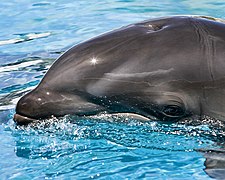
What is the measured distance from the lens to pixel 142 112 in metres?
5.48

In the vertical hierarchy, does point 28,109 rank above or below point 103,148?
above

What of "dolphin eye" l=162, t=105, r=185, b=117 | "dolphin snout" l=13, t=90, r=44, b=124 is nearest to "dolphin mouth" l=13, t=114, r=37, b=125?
"dolphin snout" l=13, t=90, r=44, b=124

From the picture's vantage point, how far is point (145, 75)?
5.21 metres

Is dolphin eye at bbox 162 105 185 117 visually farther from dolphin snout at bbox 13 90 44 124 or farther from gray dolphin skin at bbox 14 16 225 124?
dolphin snout at bbox 13 90 44 124

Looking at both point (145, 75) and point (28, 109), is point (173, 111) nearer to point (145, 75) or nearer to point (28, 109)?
point (145, 75)

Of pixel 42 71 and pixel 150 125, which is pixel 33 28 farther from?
pixel 150 125

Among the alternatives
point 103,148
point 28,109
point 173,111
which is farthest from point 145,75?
point 103,148

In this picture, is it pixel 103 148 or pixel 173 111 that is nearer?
pixel 173 111

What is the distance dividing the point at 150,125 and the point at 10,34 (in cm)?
847

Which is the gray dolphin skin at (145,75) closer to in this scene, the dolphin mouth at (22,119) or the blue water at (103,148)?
the dolphin mouth at (22,119)

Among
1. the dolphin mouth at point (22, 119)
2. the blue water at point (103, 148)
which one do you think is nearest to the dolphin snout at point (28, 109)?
the dolphin mouth at point (22, 119)

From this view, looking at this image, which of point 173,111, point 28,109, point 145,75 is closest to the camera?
point 145,75

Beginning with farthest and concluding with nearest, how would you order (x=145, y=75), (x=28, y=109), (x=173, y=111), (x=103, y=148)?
(x=103, y=148)
(x=28, y=109)
(x=173, y=111)
(x=145, y=75)

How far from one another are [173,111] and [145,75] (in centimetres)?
45
